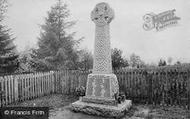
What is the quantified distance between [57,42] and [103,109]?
43.0 feet

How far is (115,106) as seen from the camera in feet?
18.8

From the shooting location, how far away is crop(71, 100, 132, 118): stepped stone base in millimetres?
5457

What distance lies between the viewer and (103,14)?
6.30 meters

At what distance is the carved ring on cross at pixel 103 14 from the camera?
632 centimetres

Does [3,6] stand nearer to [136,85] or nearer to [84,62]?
[84,62]

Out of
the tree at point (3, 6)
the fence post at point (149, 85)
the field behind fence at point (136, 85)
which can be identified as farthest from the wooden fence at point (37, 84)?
the tree at point (3, 6)

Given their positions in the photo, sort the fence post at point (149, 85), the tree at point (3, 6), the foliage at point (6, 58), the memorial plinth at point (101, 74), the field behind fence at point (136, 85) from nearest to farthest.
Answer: the memorial plinth at point (101, 74)
the field behind fence at point (136, 85)
the fence post at point (149, 85)
the foliage at point (6, 58)
the tree at point (3, 6)

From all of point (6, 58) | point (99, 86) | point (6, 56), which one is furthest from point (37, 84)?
point (6, 56)

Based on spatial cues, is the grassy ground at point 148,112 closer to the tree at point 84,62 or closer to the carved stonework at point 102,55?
the carved stonework at point 102,55

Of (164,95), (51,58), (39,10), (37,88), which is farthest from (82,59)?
(164,95)

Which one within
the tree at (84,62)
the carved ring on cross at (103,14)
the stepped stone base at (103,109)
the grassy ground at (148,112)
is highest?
the carved ring on cross at (103,14)

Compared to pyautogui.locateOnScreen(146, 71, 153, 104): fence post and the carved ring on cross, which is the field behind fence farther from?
the carved ring on cross

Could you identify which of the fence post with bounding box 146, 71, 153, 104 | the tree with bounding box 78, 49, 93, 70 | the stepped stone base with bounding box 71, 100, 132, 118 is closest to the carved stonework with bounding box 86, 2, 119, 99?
the stepped stone base with bounding box 71, 100, 132, 118

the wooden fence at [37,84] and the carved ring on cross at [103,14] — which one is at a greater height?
the carved ring on cross at [103,14]
